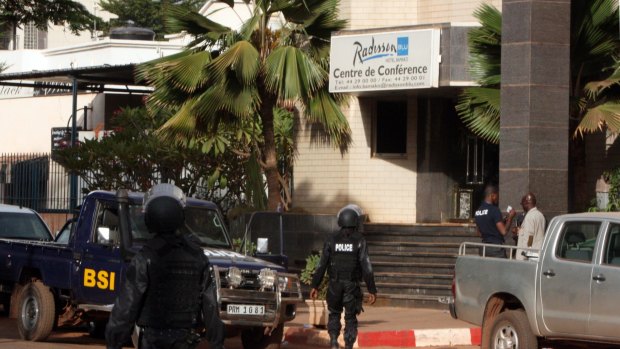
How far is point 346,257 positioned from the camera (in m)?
12.9

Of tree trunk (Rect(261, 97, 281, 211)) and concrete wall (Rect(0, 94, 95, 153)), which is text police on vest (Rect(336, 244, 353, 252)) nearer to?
tree trunk (Rect(261, 97, 281, 211))

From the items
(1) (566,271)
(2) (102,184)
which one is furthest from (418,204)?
(1) (566,271)

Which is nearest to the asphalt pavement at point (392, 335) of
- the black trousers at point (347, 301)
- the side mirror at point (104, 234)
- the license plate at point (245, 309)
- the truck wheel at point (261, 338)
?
the truck wheel at point (261, 338)

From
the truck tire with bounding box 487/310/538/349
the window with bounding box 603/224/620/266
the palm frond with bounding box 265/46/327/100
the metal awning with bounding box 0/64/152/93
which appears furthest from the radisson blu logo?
the window with bounding box 603/224/620/266

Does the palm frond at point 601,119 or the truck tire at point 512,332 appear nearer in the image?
the truck tire at point 512,332

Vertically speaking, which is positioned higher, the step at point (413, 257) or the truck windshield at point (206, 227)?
the truck windshield at point (206, 227)

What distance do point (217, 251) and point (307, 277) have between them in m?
7.94

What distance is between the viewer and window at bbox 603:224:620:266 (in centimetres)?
1159

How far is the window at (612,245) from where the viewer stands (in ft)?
38.0

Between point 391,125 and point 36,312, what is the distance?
10.3 meters

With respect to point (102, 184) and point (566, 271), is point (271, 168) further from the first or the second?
point (566, 271)

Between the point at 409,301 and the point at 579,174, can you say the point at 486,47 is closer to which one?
the point at 579,174

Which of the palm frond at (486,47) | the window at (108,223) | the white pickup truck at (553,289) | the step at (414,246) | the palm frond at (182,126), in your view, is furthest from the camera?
the step at (414,246)

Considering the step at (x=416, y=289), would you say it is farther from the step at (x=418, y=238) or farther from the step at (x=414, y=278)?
the step at (x=418, y=238)
